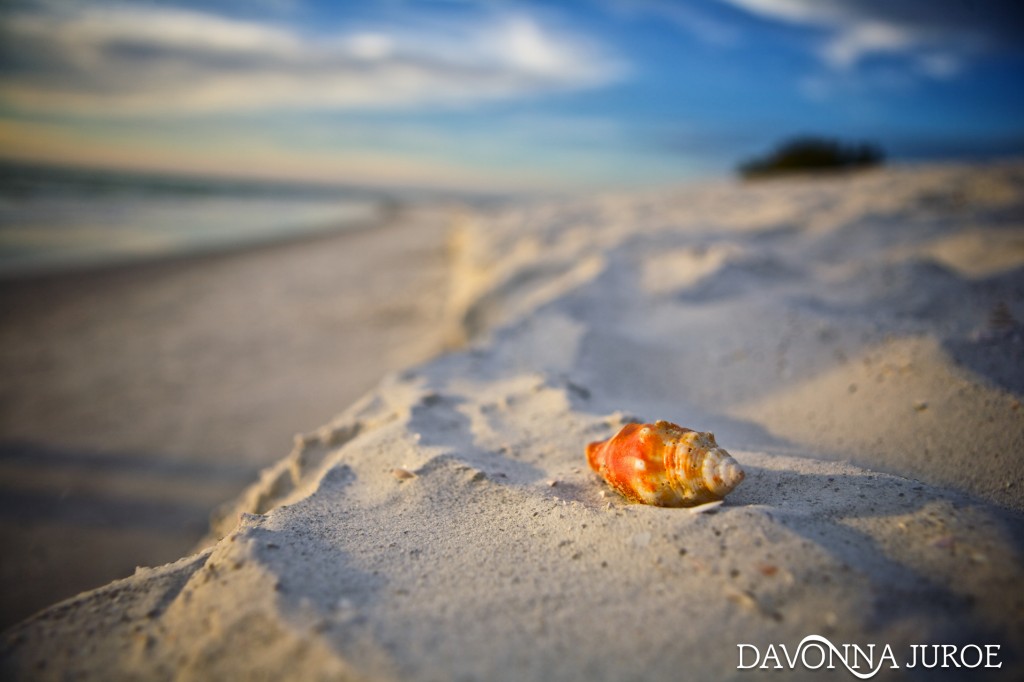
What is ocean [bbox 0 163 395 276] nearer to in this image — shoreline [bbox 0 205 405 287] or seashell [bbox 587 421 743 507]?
shoreline [bbox 0 205 405 287]

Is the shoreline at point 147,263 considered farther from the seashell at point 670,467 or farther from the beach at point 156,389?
the seashell at point 670,467

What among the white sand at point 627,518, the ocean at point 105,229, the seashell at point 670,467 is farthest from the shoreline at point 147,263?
the seashell at point 670,467

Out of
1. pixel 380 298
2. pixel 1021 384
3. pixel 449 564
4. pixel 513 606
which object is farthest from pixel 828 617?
pixel 380 298

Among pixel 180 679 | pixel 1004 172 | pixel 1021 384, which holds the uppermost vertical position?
pixel 1004 172

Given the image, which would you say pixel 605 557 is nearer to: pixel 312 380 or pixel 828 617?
pixel 828 617

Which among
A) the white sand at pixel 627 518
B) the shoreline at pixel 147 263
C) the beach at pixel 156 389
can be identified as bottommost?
the beach at pixel 156 389

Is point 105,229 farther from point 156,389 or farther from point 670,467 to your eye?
point 670,467

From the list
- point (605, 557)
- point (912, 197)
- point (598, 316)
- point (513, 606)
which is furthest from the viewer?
point (912, 197)
